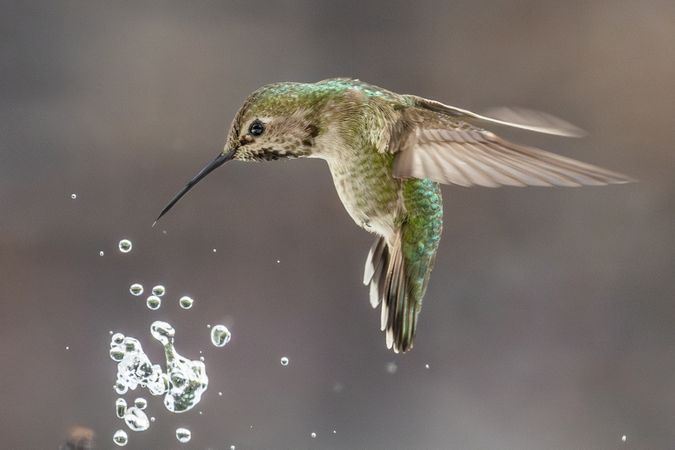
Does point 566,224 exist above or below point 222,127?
below

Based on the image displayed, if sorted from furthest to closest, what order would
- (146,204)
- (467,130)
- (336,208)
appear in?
(336,208), (146,204), (467,130)

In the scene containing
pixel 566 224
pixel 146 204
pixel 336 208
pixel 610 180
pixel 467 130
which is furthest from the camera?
pixel 566 224

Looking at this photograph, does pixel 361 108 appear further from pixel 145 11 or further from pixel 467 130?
pixel 145 11

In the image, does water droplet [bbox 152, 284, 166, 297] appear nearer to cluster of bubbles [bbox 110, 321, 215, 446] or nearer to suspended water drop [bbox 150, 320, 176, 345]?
suspended water drop [bbox 150, 320, 176, 345]

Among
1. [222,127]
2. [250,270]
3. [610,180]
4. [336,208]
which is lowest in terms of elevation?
[250,270]

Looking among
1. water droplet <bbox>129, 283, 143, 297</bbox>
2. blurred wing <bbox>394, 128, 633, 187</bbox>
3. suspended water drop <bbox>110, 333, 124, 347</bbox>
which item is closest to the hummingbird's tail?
blurred wing <bbox>394, 128, 633, 187</bbox>

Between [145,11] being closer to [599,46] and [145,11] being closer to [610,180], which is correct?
[599,46]

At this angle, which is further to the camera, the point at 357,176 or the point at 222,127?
the point at 222,127

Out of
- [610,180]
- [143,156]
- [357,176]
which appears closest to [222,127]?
[143,156]
